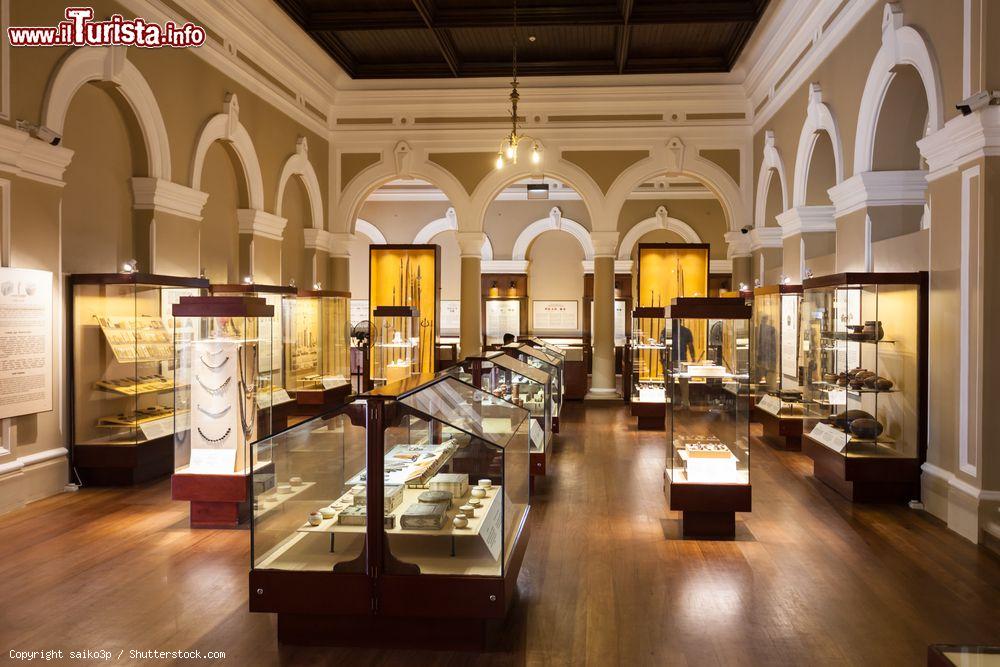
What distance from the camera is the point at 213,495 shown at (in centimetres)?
559

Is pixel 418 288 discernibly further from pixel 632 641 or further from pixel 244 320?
pixel 632 641

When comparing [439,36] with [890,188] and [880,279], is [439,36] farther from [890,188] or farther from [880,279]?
[880,279]

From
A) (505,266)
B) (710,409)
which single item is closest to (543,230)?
(505,266)

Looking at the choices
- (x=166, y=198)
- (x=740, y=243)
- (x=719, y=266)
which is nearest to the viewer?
(x=166, y=198)

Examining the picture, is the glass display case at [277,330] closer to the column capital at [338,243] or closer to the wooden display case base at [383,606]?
the column capital at [338,243]

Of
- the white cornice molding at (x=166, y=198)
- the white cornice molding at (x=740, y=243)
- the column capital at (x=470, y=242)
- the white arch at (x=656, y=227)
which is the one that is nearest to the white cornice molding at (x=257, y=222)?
the white cornice molding at (x=166, y=198)

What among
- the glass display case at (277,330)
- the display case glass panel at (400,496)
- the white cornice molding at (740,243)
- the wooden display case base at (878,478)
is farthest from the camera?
the white cornice molding at (740,243)

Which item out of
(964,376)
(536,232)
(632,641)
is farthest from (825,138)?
(536,232)

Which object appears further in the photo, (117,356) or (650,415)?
(650,415)

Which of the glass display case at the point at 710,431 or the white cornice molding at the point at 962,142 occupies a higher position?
the white cornice molding at the point at 962,142

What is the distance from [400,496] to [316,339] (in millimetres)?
8861

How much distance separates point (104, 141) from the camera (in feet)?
25.8

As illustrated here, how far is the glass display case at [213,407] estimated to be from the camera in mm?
5582

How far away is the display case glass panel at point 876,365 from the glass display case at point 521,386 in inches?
107
